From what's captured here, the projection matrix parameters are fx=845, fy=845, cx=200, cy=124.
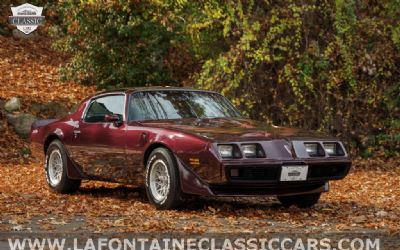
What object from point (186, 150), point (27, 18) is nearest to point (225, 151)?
point (186, 150)

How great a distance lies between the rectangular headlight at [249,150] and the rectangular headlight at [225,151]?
5.4 inches

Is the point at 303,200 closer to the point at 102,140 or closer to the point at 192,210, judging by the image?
the point at 192,210

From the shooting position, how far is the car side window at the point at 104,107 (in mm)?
10680

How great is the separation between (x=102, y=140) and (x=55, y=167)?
146 cm

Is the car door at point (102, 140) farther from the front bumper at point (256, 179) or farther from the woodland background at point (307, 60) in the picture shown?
the woodland background at point (307, 60)

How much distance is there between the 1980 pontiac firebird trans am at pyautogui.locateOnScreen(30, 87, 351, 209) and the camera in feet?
29.9

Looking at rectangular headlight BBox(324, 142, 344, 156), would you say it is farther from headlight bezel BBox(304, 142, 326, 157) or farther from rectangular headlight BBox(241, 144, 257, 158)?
rectangular headlight BBox(241, 144, 257, 158)

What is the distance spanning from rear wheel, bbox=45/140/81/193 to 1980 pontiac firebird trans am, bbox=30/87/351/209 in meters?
0.02

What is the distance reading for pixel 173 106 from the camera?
34.7 feet

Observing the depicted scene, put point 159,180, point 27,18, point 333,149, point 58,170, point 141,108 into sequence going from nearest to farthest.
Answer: point 159,180 < point 333,149 < point 141,108 < point 58,170 < point 27,18

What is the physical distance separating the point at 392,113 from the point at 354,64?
1502 mm

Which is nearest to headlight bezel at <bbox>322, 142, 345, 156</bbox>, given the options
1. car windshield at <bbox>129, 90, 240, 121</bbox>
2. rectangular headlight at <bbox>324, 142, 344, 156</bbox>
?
rectangular headlight at <bbox>324, 142, 344, 156</bbox>

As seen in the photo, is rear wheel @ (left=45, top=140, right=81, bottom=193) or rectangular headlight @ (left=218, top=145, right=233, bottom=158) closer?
rectangular headlight @ (left=218, top=145, right=233, bottom=158)

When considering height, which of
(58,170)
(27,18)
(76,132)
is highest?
(27,18)
